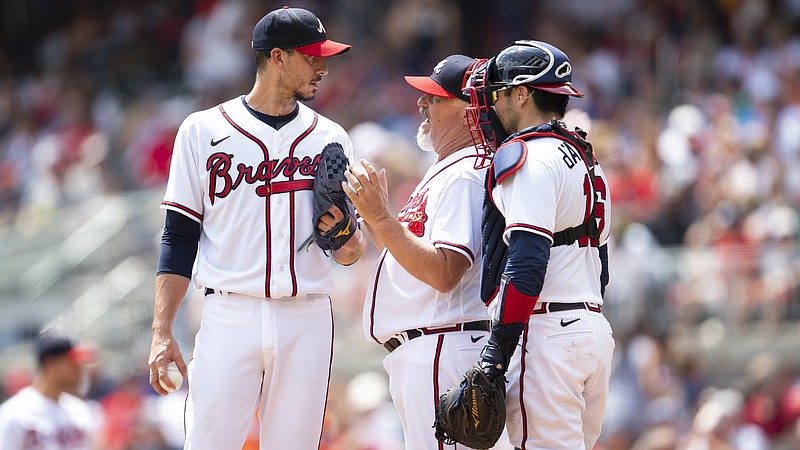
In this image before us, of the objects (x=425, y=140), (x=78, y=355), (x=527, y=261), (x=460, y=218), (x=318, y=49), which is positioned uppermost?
(x=318, y=49)

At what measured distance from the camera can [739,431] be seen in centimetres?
907

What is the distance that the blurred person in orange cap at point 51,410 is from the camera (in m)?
7.34

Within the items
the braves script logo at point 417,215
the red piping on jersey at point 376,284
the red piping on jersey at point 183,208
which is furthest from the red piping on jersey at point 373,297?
the red piping on jersey at point 183,208

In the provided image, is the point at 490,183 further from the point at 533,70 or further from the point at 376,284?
the point at 376,284

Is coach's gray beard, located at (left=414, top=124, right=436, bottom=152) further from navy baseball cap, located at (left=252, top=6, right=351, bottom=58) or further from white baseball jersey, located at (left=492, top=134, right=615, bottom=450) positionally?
white baseball jersey, located at (left=492, top=134, right=615, bottom=450)

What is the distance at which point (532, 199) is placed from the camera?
4496 millimetres

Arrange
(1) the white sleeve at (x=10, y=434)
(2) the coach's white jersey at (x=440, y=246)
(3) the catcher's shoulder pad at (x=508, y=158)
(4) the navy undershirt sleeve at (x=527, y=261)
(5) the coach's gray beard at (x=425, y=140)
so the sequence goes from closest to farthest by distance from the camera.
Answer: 1. (4) the navy undershirt sleeve at (x=527, y=261)
2. (3) the catcher's shoulder pad at (x=508, y=158)
3. (2) the coach's white jersey at (x=440, y=246)
4. (5) the coach's gray beard at (x=425, y=140)
5. (1) the white sleeve at (x=10, y=434)

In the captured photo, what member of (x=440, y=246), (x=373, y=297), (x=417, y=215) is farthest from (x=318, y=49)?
(x=373, y=297)

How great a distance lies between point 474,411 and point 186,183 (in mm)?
1391

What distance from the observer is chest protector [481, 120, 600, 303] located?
461 centimetres

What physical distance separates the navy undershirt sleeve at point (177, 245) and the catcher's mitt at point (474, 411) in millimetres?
1110

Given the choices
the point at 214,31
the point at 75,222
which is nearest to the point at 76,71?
the point at 214,31

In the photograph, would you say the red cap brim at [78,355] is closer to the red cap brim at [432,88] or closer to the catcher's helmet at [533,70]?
the red cap brim at [432,88]

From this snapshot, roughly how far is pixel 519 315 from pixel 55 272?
8.64 m
